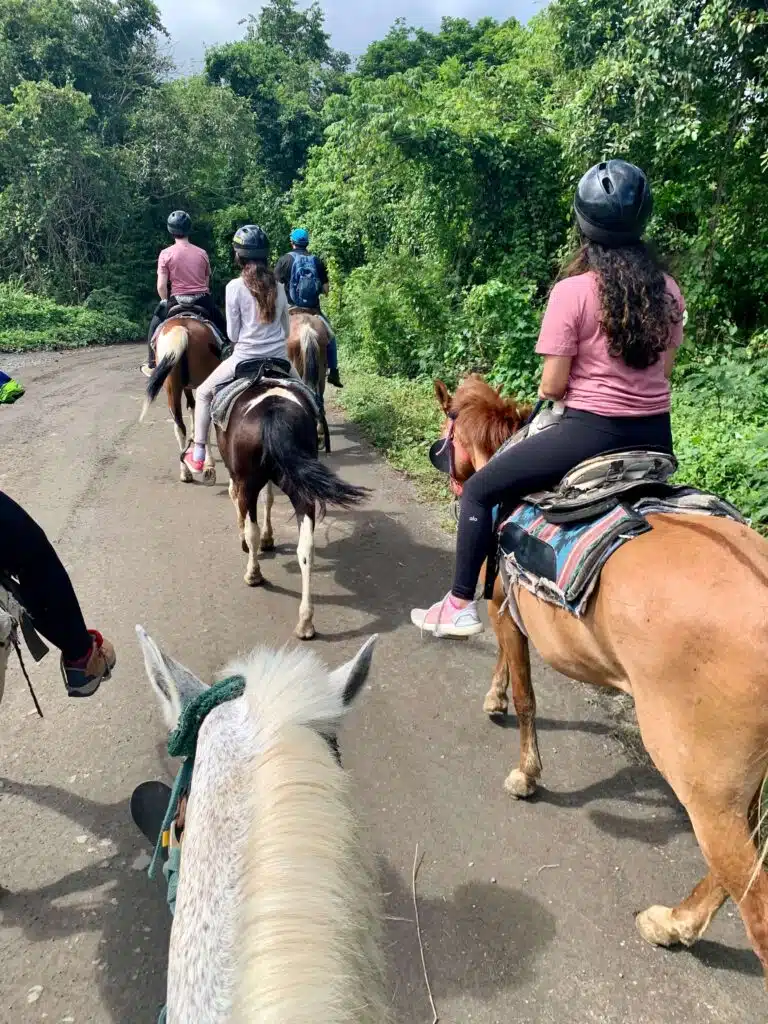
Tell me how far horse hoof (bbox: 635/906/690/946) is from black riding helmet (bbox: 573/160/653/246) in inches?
100

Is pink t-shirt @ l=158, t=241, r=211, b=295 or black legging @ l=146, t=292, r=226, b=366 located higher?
pink t-shirt @ l=158, t=241, r=211, b=295

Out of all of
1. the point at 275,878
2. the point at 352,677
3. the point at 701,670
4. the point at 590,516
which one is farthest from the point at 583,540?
the point at 275,878

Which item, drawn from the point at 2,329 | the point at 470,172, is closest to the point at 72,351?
the point at 2,329

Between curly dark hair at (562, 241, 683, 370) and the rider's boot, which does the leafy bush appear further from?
curly dark hair at (562, 241, 683, 370)

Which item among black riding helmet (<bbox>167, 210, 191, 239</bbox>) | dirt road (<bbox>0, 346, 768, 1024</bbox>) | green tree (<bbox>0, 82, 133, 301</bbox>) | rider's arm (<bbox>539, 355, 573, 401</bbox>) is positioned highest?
green tree (<bbox>0, 82, 133, 301</bbox>)

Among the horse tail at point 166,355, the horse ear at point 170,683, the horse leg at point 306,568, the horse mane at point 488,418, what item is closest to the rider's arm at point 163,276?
the horse tail at point 166,355

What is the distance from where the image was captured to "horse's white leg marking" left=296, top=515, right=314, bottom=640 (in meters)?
4.33

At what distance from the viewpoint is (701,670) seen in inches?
74.7

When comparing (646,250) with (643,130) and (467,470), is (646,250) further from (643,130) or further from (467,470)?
(643,130)

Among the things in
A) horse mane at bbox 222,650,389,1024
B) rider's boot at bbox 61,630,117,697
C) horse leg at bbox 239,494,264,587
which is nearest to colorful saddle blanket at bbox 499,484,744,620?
horse mane at bbox 222,650,389,1024

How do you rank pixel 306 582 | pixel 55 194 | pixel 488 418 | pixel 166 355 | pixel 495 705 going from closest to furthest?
pixel 488 418, pixel 495 705, pixel 306 582, pixel 166 355, pixel 55 194

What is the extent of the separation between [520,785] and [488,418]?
71.9 inches

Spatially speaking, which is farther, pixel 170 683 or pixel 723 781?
pixel 723 781

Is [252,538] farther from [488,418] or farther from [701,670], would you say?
[701,670]
